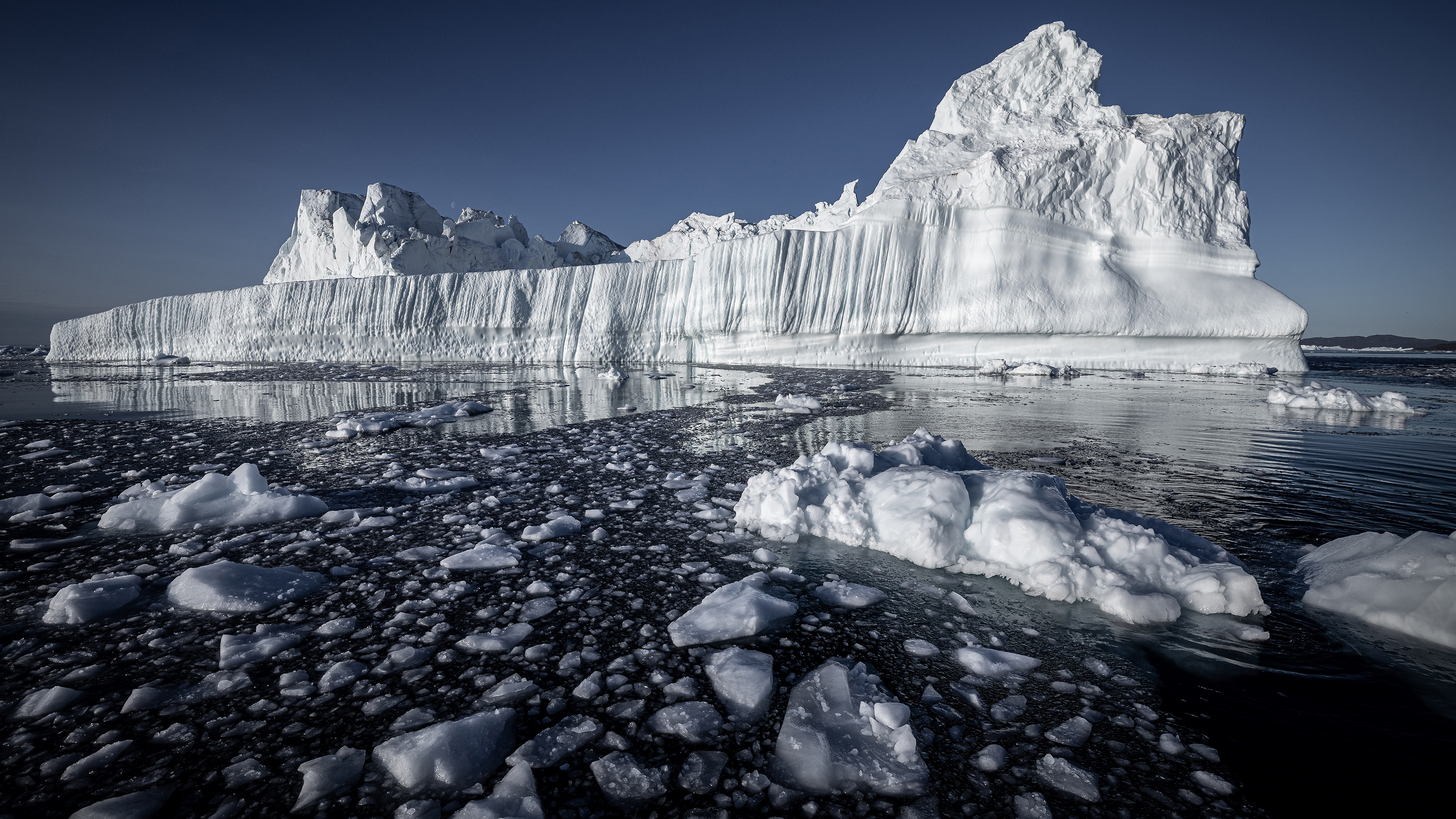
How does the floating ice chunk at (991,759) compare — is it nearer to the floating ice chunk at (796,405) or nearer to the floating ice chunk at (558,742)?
the floating ice chunk at (558,742)

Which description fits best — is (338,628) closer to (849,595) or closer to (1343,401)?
(849,595)

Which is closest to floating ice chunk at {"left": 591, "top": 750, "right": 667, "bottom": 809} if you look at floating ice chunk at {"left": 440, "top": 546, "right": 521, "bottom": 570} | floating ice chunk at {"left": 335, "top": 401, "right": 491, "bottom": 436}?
floating ice chunk at {"left": 440, "top": 546, "right": 521, "bottom": 570}

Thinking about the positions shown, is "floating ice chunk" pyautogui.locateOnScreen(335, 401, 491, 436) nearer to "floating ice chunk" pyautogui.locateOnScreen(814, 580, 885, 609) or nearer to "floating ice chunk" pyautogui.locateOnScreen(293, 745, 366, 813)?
"floating ice chunk" pyautogui.locateOnScreen(293, 745, 366, 813)

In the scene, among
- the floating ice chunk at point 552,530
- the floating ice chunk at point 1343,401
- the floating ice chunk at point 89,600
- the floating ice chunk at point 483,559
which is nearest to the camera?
the floating ice chunk at point 89,600

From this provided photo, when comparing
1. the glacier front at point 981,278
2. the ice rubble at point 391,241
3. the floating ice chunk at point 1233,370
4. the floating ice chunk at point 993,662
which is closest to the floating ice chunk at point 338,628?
the floating ice chunk at point 993,662

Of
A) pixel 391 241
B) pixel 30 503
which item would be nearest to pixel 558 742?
pixel 30 503
